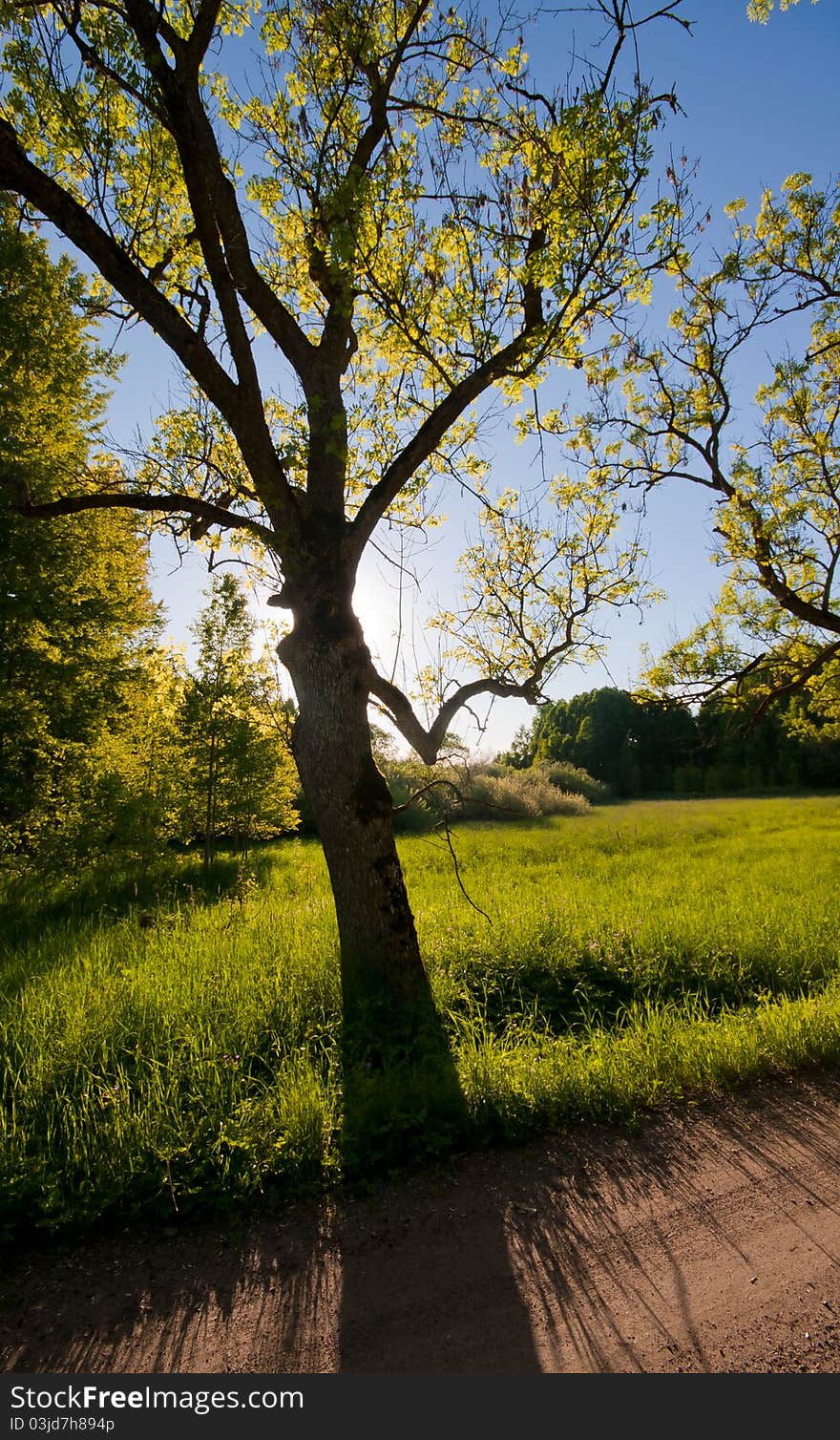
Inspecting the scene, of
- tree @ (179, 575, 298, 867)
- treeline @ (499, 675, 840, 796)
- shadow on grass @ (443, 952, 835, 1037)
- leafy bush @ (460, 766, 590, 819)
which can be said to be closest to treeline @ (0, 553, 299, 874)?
tree @ (179, 575, 298, 867)

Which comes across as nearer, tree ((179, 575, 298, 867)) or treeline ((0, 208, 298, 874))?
treeline ((0, 208, 298, 874))

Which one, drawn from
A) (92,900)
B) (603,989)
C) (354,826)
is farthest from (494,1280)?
(92,900)

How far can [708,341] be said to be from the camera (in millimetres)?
10820

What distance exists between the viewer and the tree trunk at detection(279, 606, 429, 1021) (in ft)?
18.7

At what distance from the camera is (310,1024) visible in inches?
204

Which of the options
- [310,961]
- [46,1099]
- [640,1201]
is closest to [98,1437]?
[46,1099]

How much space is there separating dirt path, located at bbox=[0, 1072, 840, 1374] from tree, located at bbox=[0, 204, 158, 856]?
7.94 m

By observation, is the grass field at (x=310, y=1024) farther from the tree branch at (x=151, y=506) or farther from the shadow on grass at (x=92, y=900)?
the tree branch at (x=151, y=506)

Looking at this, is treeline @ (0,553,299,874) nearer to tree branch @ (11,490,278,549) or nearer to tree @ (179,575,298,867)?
tree @ (179,575,298,867)

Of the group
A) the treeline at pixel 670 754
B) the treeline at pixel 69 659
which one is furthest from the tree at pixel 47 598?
the treeline at pixel 670 754

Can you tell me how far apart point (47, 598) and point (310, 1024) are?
8370 millimetres

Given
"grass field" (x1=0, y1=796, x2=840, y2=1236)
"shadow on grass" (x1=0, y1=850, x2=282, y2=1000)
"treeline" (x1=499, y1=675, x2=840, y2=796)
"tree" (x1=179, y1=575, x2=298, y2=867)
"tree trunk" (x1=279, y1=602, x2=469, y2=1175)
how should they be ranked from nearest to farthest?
"grass field" (x1=0, y1=796, x2=840, y2=1236)
"tree trunk" (x1=279, y1=602, x2=469, y2=1175)
"shadow on grass" (x1=0, y1=850, x2=282, y2=1000)
"tree" (x1=179, y1=575, x2=298, y2=867)
"treeline" (x1=499, y1=675, x2=840, y2=796)

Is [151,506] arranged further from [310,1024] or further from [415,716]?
[310,1024]

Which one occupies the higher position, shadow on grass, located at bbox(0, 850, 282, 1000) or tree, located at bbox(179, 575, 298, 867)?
tree, located at bbox(179, 575, 298, 867)
